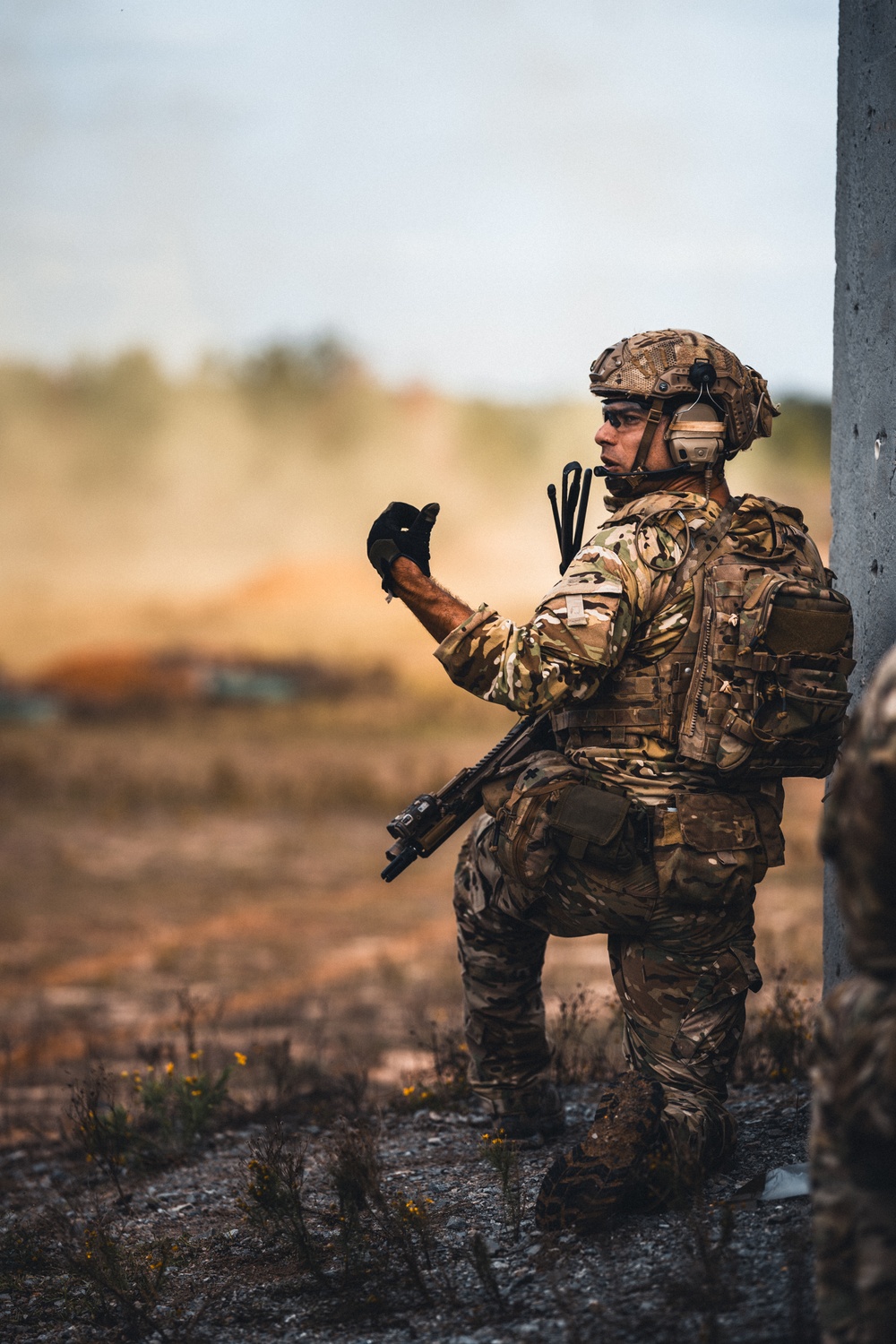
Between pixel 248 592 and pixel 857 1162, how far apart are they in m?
19.8

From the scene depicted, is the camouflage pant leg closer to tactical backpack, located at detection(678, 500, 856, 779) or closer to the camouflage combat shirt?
the camouflage combat shirt

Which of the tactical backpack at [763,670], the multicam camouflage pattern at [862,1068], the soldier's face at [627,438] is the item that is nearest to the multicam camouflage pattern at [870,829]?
the multicam camouflage pattern at [862,1068]

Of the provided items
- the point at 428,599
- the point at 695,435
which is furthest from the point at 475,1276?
the point at 695,435

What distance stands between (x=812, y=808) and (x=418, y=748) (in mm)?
6016

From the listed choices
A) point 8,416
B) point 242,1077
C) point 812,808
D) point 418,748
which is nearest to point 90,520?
point 8,416

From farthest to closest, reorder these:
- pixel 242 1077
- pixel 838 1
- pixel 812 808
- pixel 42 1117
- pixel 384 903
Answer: pixel 812 808 → pixel 384 903 → pixel 242 1077 → pixel 42 1117 → pixel 838 1

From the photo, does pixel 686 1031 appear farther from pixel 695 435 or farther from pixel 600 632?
pixel 695 435

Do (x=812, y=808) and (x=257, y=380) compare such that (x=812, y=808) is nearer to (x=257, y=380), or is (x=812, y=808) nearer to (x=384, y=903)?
(x=384, y=903)

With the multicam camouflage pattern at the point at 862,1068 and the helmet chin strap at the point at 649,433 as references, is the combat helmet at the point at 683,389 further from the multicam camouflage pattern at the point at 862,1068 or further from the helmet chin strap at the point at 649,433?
the multicam camouflage pattern at the point at 862,1068

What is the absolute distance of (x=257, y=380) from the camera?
72.8ft

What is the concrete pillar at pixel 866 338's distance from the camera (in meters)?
4.05

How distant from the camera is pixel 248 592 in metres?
21.5

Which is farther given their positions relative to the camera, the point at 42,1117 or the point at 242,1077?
the point at 242,1077

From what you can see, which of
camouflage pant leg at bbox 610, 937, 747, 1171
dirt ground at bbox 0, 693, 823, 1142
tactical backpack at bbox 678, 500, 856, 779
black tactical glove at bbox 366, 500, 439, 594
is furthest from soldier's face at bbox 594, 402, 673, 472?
dirt ground at bbox 0, 693, 823, 1142
